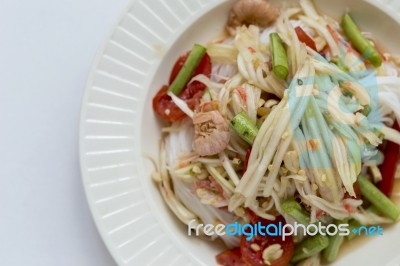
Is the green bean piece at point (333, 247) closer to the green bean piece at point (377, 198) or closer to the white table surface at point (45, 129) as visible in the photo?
the green bean piece at point (377, 198)

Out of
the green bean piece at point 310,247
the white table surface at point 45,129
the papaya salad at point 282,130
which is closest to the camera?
the papaya salad at point 282,130

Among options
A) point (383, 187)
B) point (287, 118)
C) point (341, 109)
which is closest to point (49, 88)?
point (287, 118)

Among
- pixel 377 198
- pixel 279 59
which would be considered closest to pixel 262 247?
pixel 377 198

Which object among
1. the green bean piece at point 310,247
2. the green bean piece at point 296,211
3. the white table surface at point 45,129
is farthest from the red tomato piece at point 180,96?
the green bean piece at point 310,247

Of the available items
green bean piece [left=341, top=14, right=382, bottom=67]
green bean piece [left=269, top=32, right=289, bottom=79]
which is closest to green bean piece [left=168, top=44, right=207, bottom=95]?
green bean piece [left=269, top=32, right=289, bottom=79]

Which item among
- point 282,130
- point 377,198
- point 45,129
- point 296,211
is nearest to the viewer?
point 282,130

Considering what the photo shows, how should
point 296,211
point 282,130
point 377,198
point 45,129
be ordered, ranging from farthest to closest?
1. point 45,129
2. point 377,198
3. point 296,211
4. point 282,130

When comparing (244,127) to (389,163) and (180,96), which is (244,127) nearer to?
(180,96)
